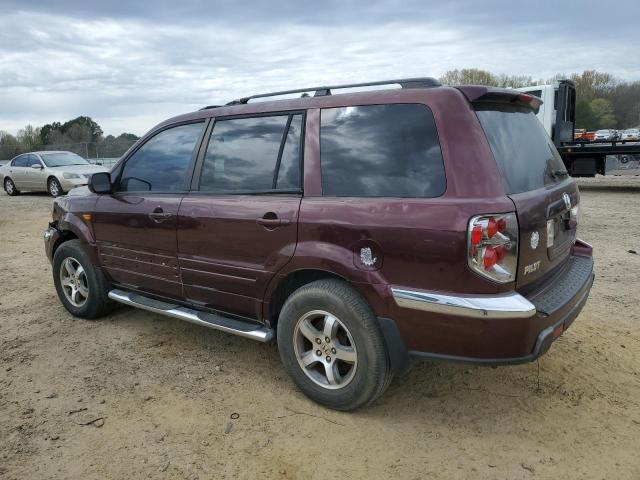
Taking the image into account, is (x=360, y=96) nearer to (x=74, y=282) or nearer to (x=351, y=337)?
(x=351, y=337)

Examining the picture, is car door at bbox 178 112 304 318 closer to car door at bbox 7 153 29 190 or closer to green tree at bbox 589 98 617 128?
car door at bbox 7 153 29 190

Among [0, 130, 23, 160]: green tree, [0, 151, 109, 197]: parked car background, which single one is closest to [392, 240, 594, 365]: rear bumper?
[0, 151, 109, 197]: parked car background

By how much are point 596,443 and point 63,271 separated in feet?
14.5

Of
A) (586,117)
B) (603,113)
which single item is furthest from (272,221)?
(603,113)

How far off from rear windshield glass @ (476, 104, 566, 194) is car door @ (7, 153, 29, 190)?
16.8 m

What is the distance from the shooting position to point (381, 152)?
2.87 meters

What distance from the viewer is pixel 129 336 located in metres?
4.32

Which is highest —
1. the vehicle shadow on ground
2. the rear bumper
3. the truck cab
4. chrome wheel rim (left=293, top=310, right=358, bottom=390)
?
the truck cab

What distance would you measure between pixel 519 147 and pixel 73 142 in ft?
116

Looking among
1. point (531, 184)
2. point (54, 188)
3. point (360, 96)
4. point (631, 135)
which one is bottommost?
point (54, 188)

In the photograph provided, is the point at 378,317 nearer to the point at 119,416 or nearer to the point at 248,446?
the point at 248,446

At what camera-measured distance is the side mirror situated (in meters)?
4.20

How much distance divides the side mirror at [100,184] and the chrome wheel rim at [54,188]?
40.4 feet

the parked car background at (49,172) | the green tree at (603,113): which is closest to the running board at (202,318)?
the parked car background at (49,172)
